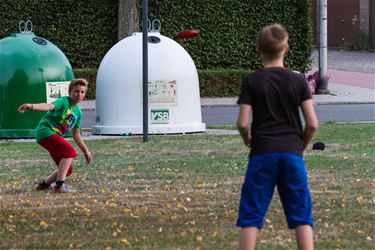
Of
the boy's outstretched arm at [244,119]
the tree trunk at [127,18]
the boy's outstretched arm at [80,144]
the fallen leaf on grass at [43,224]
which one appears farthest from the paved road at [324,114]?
the boy's outstretched arm at [244,119]

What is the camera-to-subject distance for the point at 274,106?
597cm

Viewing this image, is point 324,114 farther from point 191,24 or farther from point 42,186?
point 42,186

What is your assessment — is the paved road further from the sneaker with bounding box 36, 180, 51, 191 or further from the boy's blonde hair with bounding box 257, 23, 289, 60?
the boy's blonde hair with bounding box 257, 23, 289, 60

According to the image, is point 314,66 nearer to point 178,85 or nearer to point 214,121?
point 214,121

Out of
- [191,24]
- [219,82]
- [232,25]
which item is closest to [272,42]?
[219,82]

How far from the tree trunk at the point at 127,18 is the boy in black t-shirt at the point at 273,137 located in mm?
22157

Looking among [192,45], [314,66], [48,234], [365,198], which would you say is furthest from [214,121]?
[314,66]

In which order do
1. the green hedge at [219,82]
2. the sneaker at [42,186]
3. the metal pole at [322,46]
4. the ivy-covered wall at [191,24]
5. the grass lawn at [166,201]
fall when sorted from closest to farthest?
1. the grass lawn at [166,201]
2. the sneaker at [42,186]
3. the metal pole at [322,46]
4. the green hedge at [219,82]
5. the ivy-covered wall at [191,24]

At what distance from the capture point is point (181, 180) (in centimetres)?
1011

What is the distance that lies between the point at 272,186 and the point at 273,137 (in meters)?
0.28

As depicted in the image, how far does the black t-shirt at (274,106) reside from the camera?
5961 millimetres

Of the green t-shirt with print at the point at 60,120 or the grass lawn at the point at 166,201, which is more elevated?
the green t-shirt with print at the point at 60,120

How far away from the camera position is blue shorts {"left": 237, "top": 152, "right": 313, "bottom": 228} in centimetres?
595

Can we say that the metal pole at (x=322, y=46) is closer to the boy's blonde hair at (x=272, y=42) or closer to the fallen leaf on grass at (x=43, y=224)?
the fallen leaf on grass at (x=43, y=224)
